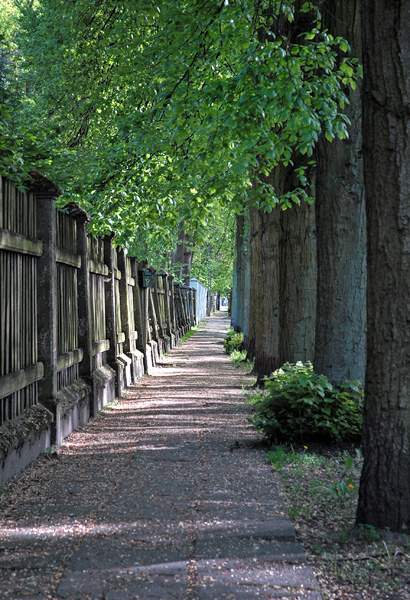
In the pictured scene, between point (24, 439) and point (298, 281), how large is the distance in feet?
18.3

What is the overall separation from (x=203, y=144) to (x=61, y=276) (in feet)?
10.2

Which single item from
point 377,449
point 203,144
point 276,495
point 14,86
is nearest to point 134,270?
point 14,86

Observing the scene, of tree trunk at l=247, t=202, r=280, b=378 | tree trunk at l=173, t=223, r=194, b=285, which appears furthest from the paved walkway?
tree trunk at l=173, t=223, r=194, b=285

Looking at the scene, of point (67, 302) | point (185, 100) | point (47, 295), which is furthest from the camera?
point (67, 302)

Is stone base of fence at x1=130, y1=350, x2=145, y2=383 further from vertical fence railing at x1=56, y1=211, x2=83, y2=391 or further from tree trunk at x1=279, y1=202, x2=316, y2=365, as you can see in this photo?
vertical fence railing at x1=56, y1=211, x2=83, y2=391

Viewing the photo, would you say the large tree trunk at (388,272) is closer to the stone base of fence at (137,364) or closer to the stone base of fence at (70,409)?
the stone base of fence at (70,409)

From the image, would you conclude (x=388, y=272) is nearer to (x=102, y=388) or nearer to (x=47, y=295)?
(x=47, y=295)

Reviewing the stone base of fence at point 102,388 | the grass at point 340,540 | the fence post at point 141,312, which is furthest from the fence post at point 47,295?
the fence post at point 141,312

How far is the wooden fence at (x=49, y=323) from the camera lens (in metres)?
5.44

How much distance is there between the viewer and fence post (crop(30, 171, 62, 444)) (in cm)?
650

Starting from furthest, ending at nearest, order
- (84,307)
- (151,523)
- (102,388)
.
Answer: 1. (102,388)
2. (84,307)
3. (151,523)

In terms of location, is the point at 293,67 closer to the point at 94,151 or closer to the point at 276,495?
the point at 276,495

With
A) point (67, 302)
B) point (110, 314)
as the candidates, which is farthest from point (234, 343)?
point (67, 302)

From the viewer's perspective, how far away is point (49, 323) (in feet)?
21.5
